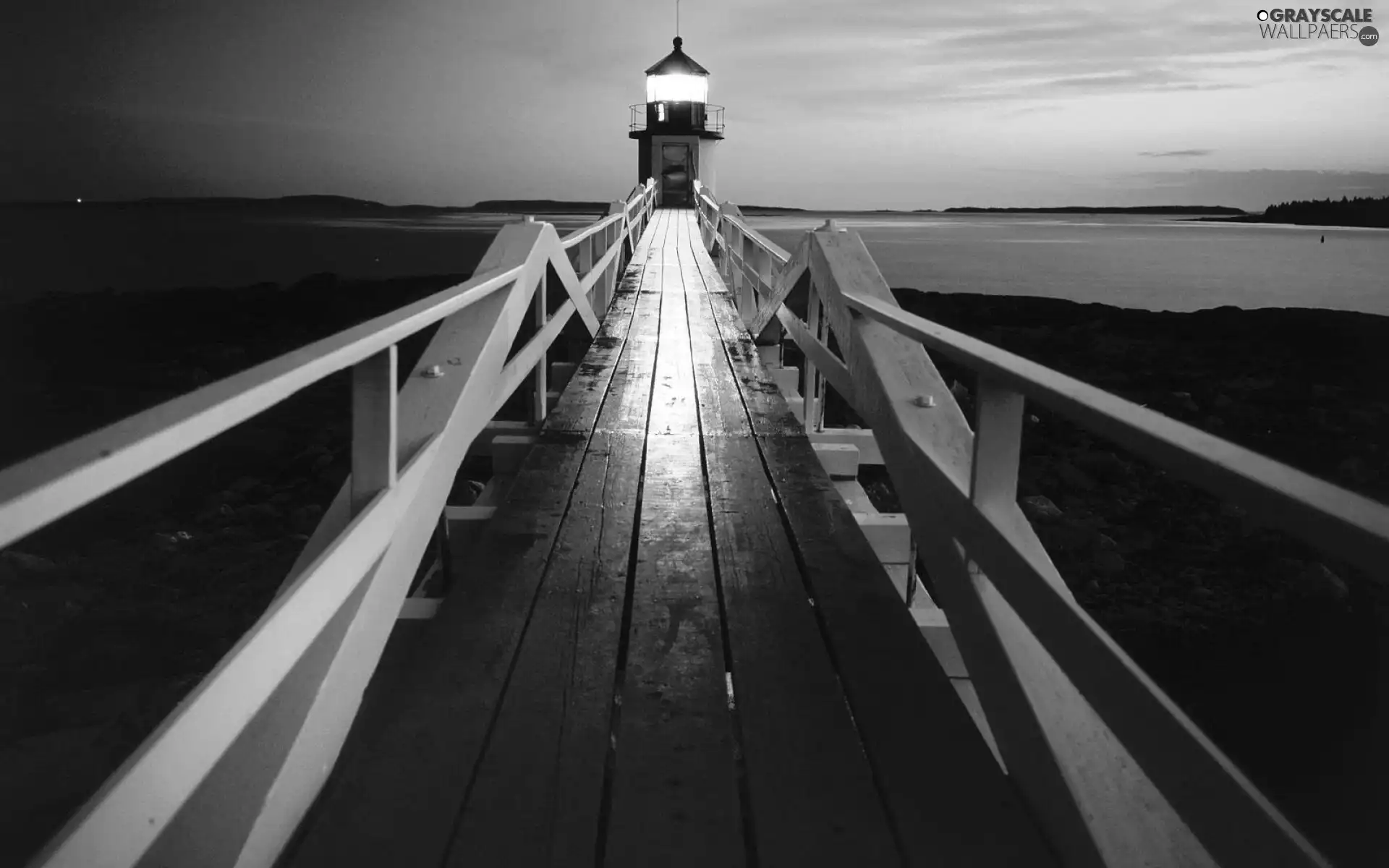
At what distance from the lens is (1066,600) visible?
63.8 inches

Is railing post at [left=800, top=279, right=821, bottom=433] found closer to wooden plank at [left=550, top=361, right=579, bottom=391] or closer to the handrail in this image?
wooden plank at [left=550, top=361, right=579, bottom=391]

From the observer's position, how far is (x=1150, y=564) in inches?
431

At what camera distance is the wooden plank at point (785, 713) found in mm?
1721

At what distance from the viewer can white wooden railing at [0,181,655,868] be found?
40.0 inches

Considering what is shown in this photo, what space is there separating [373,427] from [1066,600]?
138cm

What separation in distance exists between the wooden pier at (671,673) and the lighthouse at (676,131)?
2906cm

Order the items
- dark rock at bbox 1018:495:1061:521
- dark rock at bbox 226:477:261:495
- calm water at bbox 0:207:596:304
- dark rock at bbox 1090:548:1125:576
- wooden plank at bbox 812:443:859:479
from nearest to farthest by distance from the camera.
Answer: wooden plank at bbox 812:443:859:479 → dark rock at bbox 1090:548:1125:576 → dark rock at bbox 1018:495:1061:521 → dark rock at bbox 226:477:261:495 → calm water at bbox 0:207:596:304

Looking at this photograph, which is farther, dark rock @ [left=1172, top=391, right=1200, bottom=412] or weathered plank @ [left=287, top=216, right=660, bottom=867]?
dark rock @ [left=1172, top=391, right=1200, bottom=412]

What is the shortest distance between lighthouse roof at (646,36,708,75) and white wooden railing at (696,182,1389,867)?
30.2 meters

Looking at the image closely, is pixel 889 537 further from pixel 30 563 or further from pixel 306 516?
pixel 30 563

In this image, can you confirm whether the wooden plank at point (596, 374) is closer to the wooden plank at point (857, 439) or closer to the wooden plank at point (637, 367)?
the wooden plank at point (637, 367)

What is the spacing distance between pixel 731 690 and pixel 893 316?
120cm

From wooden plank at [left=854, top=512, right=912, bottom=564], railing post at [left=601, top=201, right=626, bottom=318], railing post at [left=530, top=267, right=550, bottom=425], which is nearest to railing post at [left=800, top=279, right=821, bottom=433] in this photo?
wooden plank at [left=854, top=512, right=912, bottom=564]

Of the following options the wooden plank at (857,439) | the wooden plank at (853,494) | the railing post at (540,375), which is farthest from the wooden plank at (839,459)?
the railing post at (540,375)
